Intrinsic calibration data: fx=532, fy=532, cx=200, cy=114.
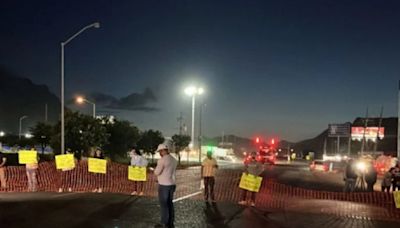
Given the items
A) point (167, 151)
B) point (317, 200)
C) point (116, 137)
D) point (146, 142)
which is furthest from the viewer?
point (146, 142)

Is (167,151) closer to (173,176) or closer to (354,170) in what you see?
(173,176)

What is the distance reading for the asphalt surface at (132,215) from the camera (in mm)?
12247

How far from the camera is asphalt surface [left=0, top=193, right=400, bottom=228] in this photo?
1225cm

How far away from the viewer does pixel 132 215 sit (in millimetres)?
13359

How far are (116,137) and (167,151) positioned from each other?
46442mm

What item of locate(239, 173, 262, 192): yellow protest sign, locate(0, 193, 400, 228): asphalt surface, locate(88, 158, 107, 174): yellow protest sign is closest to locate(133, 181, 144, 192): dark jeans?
locate(88, 158, 107, 174): yellow protest sign

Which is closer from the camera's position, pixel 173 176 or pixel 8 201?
pixel 173 176

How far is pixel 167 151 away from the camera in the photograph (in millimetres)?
11297

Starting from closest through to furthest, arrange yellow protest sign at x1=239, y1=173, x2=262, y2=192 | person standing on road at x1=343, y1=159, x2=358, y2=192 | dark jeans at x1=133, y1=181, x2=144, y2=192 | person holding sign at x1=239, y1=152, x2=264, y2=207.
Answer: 1. yellow protest sign at x1=239, y1=173, x2=262, y2=192
2. person holding sign at x1=239, y1=152, x2=264, y2=207
3. dark jeans at x1=133, y1=181, x2=144, y2=192
4. person standing on road at x1=343, y1=159, x2=358, y2=192

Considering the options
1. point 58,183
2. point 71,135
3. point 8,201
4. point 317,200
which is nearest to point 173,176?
point 8,201

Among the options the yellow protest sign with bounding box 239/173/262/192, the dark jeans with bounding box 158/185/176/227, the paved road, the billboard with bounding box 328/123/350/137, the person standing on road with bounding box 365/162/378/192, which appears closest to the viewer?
the dark jeans with bounding box 158/185/176/227

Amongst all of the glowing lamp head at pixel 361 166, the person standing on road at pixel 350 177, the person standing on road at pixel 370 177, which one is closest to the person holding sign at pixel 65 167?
the person standing on road at pixel 350 177

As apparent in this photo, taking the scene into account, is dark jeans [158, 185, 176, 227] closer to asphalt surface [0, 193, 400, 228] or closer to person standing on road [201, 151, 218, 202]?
asphalt surface [0, 193, 400, 228]

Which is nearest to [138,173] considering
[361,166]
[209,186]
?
[209,186]
